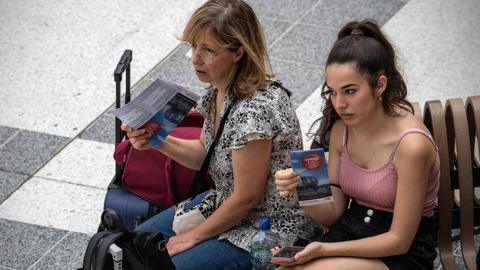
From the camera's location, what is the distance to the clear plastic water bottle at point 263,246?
3.85 meters

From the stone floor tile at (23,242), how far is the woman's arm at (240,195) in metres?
1.25

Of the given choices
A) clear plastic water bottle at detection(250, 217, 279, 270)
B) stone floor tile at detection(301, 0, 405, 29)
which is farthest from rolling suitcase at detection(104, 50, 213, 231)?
stone floor tile at detection(301, 0, 405, 29)

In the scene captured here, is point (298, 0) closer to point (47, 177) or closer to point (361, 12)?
point (361, 12)

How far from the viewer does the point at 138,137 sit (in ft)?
13.5

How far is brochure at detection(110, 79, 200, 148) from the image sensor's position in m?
3.98

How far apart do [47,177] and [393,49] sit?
276 centimetres

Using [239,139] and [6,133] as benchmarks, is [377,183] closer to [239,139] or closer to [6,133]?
[239,139]

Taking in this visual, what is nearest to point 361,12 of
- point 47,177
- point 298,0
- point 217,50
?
point 298,0

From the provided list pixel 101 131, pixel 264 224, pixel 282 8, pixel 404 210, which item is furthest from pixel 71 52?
pixel 404 210

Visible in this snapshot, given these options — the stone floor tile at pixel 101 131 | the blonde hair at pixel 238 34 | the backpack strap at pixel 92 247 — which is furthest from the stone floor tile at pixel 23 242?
the blonde hair at pixel 238 34

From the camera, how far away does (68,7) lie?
7.73 meters

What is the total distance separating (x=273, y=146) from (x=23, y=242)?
187 cm

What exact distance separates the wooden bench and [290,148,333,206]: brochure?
0.78 m

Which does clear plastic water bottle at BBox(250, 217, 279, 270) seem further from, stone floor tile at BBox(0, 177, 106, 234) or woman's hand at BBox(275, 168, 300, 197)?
stone floor tile at BBox(0, 177, 106, 234)
